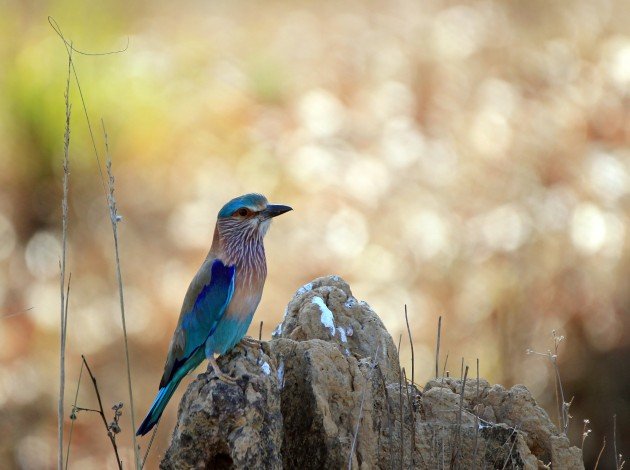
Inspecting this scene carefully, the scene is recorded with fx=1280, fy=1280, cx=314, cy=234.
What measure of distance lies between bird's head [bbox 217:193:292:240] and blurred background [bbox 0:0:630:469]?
7.67m

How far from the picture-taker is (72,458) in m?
15.0

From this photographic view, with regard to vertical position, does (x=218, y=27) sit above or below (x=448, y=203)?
above

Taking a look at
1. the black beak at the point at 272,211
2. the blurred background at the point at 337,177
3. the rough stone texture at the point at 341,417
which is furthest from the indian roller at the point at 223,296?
the blurred background at the point at 337,177

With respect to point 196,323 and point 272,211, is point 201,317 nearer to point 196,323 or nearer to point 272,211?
point 196,323

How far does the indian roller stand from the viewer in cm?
480

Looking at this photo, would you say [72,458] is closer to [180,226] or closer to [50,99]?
[180,226]

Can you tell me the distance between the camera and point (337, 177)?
15812 millimetres

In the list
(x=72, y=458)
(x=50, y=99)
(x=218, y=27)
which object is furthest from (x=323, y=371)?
(x=218, y=27)

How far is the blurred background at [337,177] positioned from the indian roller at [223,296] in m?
7.72

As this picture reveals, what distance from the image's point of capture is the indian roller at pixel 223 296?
15.8 ft

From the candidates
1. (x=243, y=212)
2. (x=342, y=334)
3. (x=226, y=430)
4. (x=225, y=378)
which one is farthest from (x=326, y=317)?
(x=226, y=430)

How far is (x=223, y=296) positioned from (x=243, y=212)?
0.39 meters

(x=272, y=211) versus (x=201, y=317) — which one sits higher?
(x=272, y=211)

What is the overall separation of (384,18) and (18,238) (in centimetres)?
623
